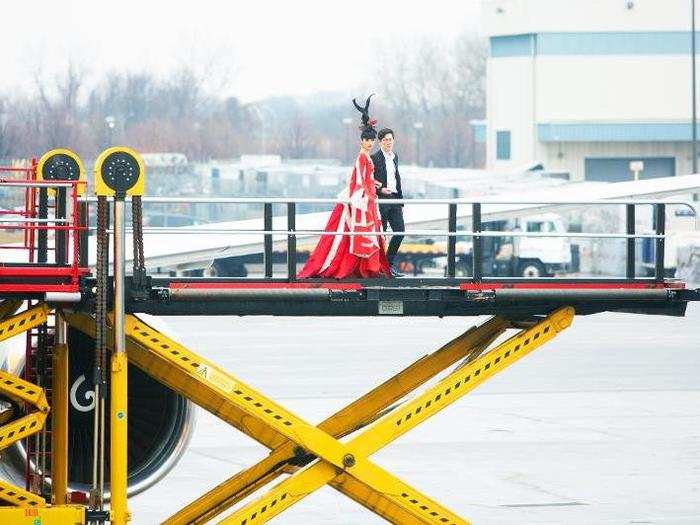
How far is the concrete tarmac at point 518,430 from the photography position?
677 inches

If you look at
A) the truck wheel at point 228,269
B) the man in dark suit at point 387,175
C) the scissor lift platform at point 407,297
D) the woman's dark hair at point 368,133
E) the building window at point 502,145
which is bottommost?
the truck wheel at point 228,269

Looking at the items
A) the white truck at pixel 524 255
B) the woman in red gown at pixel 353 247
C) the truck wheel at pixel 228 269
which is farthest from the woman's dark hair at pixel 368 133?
the white truck at pixel 524 255

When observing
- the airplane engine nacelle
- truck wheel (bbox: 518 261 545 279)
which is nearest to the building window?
truck wheel (bbox: 518 261 545 279)

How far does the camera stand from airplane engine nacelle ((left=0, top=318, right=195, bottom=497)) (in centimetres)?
1448

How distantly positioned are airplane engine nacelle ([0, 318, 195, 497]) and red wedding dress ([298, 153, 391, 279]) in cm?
212

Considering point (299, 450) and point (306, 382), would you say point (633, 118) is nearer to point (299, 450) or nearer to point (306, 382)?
point (306, 382)

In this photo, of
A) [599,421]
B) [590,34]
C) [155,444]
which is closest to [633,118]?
[590,34]

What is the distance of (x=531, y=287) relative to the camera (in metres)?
13.2

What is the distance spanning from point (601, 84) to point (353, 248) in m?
94.2

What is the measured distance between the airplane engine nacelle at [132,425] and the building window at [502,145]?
316ft

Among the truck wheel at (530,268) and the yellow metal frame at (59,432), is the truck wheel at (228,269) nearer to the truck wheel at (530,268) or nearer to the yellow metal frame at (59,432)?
the truck wheel at (530,268)

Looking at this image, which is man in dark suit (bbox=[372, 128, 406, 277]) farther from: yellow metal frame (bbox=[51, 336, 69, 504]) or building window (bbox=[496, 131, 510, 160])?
building window (bbox=[496, 131, 510, 160])

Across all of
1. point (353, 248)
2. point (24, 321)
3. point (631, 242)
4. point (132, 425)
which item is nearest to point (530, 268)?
point (132, 425)

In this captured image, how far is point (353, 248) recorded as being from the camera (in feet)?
43.3
